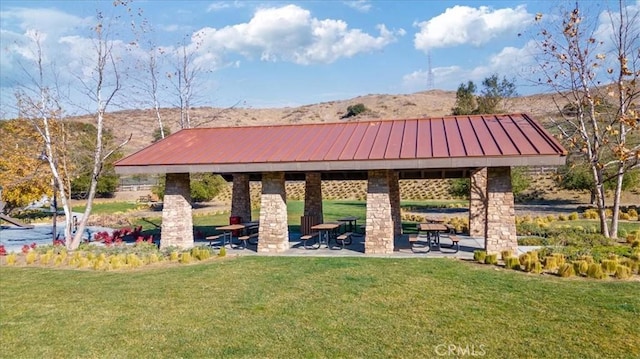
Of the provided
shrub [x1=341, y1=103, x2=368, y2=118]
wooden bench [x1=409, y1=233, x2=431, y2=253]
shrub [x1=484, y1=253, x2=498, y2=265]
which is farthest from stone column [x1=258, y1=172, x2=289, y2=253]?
shrub [x1=341, y1=103, x2=368, y2=118]

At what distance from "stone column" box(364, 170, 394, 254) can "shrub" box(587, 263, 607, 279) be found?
4.62 meters

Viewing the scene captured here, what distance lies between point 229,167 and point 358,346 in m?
7.65

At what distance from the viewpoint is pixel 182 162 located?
12.8m

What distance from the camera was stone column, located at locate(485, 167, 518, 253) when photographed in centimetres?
1098

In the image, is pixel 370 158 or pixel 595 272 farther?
pixel 370 158

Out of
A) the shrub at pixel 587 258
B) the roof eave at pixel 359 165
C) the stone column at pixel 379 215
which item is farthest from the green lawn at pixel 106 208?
the shrub at pixel 587 258

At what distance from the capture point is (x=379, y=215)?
11898mm

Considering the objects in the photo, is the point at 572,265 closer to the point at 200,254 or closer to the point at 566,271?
the point at 566,271

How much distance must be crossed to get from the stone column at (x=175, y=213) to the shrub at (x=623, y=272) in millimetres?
10783

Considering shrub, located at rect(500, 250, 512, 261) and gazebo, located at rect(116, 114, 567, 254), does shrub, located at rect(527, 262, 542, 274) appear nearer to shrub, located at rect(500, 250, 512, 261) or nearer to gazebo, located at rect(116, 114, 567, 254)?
shrub, located at rect(500, 250, 512, 261)

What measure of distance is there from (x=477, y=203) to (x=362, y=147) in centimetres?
557

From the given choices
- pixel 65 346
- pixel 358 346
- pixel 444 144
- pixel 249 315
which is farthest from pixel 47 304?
pixel 444 144

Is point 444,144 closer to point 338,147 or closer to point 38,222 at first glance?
point 338,147

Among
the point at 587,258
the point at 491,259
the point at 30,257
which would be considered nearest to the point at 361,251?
the point at 491,259
